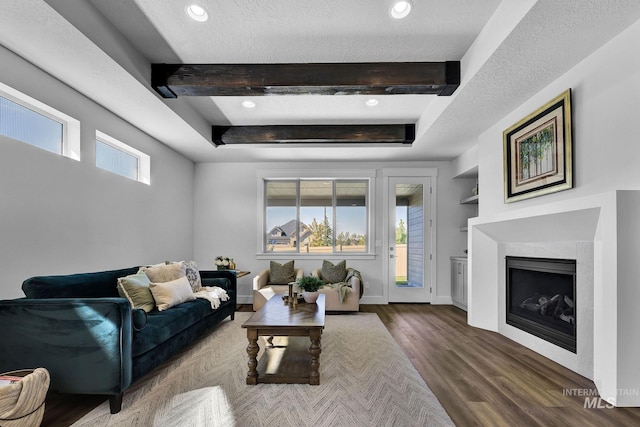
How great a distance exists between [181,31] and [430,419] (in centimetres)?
331

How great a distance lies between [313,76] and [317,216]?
3.21 m

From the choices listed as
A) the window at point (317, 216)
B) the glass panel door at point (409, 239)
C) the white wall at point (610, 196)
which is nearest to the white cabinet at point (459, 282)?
the glass panel door at point (409, 239)

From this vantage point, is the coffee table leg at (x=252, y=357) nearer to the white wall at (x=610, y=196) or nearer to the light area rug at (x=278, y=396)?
the light area rug at (x=278, y=396)

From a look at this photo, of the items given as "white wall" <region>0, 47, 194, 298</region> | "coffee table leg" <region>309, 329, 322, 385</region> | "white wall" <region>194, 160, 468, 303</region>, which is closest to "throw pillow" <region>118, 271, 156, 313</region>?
"white wall" <region>0, 47, 194, 298</region>

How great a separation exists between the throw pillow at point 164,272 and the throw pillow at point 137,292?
0.84ft

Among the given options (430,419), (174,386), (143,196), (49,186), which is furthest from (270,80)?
(430,419)

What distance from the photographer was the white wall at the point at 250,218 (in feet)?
18.3

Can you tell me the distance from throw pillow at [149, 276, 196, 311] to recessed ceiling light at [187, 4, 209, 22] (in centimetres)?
238

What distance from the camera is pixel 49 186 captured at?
271 centimetres

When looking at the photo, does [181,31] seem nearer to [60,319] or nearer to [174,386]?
[60,319]

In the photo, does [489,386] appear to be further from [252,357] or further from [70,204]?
[70,204]

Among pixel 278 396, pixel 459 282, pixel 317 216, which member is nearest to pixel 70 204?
pixel 278 396

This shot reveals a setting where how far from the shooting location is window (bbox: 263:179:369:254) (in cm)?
578

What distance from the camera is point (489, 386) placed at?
97.0 inches
